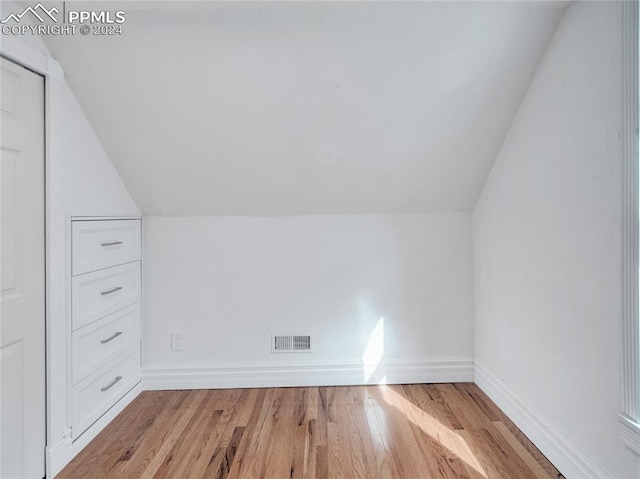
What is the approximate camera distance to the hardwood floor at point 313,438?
1854 millimetres

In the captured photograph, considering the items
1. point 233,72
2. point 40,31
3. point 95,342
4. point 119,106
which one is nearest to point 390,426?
point 95,342

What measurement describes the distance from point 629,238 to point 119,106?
2.37m

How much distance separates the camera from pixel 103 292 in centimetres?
230

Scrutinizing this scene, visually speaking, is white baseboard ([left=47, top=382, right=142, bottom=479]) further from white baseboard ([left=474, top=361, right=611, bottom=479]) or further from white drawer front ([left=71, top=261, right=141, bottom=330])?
white baseboard ([left=474, top=361, right=611, bottom=479])

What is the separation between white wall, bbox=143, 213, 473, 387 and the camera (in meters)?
2.79

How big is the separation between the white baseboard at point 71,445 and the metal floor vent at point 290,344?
985 millimetres

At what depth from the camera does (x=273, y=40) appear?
1.94 metres

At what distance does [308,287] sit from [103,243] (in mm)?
1288

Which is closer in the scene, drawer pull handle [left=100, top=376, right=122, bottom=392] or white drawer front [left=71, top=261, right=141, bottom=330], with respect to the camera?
white drawer front [left=71, top=261, right=141, bottom=330]

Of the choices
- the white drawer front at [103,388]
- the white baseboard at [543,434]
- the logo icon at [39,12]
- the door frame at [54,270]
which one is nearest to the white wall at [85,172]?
the door frame at [54,270]

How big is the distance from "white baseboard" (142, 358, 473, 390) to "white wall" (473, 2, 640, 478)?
0.43 meters

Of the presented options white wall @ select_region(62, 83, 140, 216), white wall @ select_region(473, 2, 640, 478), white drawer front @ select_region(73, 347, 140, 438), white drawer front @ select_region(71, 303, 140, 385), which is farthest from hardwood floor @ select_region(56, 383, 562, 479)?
white wall @ select_region(62, 83, 140, 216)

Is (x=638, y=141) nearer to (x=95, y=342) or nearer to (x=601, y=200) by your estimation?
(x=601, y=200)

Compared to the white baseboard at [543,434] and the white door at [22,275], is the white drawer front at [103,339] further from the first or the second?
the white baseboard at [543,434]
